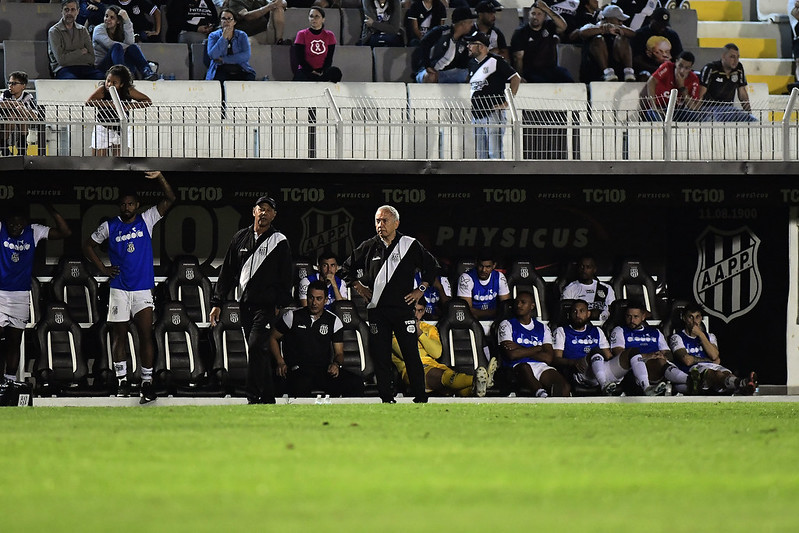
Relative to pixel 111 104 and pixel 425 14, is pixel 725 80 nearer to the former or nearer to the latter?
pixel 425 14

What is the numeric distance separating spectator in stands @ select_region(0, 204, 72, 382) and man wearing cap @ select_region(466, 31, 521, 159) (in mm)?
4454

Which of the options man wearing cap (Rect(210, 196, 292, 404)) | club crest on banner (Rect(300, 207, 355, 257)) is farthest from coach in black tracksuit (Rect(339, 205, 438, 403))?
club crest on banner (Rect(300, 207, 355, 257))

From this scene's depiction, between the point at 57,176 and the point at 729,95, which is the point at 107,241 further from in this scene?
the point at 729,95

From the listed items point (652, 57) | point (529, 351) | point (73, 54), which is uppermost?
point (652, 57)

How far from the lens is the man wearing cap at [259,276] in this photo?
37.4 feet

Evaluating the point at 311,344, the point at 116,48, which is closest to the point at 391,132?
the point at 311,344

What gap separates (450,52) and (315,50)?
1.60 metres

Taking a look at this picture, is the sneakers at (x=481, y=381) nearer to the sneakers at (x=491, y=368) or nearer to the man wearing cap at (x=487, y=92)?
the sneakers at (x=491, y=368)

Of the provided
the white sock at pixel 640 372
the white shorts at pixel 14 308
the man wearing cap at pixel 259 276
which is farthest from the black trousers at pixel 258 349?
the white sock at pixel 640 372

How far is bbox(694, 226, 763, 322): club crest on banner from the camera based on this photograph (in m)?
15.2

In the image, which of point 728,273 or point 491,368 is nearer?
point 491,368

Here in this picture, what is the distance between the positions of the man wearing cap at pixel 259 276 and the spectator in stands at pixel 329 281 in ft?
8.44

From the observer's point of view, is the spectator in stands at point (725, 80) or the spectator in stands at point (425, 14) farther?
the spectator in stands at point (425, 14)

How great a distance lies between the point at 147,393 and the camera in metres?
12.1
